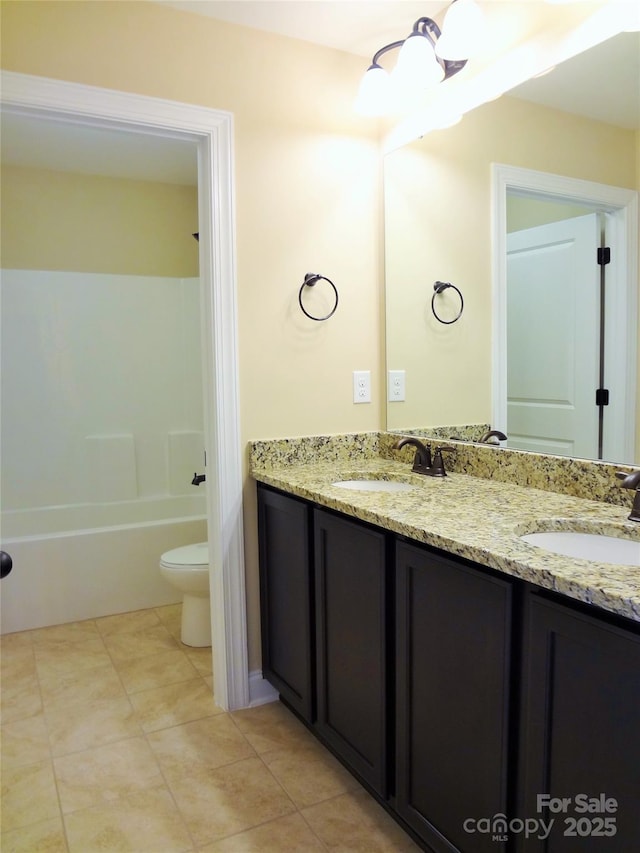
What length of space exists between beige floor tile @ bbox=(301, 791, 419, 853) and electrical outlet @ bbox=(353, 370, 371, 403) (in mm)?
1352

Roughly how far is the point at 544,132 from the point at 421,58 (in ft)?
1.70

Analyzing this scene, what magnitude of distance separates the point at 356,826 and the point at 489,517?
933 millimetres

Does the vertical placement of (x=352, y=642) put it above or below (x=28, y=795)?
above

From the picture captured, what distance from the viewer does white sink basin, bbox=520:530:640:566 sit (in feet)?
4.28

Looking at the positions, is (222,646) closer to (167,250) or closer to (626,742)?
(626,742)

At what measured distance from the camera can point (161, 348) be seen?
3.65 m

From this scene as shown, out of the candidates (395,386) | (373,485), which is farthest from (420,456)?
(395,386)

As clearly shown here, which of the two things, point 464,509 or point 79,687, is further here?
point 79,687

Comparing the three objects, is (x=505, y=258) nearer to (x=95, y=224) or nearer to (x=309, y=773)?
(x=309, y=773)

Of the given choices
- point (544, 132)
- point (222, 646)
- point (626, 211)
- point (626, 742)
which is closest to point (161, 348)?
point (222, 646)

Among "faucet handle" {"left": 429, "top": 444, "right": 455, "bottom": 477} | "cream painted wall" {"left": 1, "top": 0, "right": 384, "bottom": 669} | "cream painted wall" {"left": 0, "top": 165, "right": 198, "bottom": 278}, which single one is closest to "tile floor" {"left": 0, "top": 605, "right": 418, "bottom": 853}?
"cream painted wall" {"left": 1, "top": 0, "right": 384, "bottom": 669}

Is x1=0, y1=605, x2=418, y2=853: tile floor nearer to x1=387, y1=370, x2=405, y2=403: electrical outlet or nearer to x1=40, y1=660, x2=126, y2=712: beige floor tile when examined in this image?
x1=40, y1=660, x2=126, y2=712: beige floor tile

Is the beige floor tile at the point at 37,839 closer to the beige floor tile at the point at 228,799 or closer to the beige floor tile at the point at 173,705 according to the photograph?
the beige floor tile at the point at 228,799

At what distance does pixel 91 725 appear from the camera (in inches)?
83.2
